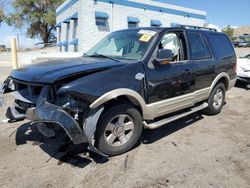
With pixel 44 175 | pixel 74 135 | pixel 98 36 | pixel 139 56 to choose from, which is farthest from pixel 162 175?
pixel 98 36

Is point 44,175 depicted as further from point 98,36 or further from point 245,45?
point 245,45

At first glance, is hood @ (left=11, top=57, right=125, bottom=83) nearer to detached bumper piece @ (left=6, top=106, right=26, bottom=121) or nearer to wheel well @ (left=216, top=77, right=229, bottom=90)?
detached bumper piece @ (left=6, top=106, right=26, bottom=121)

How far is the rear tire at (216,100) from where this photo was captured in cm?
600

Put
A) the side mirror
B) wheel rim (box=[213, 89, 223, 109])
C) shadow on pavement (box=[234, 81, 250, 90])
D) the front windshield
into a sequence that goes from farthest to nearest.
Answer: shadow on pavement (box=[234, 81, 250, 90])
wheel rim (box=[213, 89, 223, 109])
the front windshield
the side mirror

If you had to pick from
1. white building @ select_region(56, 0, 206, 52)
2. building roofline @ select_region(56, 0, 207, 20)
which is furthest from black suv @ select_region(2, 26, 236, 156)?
building roofline @ select_region(56, 0, 207, 20)

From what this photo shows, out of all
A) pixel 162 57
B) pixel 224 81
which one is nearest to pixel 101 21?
pixel 224 81

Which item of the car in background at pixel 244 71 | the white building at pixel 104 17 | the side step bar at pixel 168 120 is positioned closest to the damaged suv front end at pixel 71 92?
the side step bar at pixel 168 120

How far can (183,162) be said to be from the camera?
3.80m

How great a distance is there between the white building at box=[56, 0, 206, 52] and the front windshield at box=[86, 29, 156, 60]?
1442cm

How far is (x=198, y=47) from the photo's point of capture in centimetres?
543

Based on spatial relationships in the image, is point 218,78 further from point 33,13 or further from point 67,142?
point 33,13

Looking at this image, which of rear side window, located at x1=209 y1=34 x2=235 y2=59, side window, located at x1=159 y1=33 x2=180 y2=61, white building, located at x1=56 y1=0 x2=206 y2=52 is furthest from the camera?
white building, located at x1=56 y1=0 x2=206 y2=52

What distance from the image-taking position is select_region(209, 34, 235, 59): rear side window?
596 cm

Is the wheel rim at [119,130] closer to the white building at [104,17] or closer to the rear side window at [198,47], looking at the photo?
the rear side window at [198,47]
